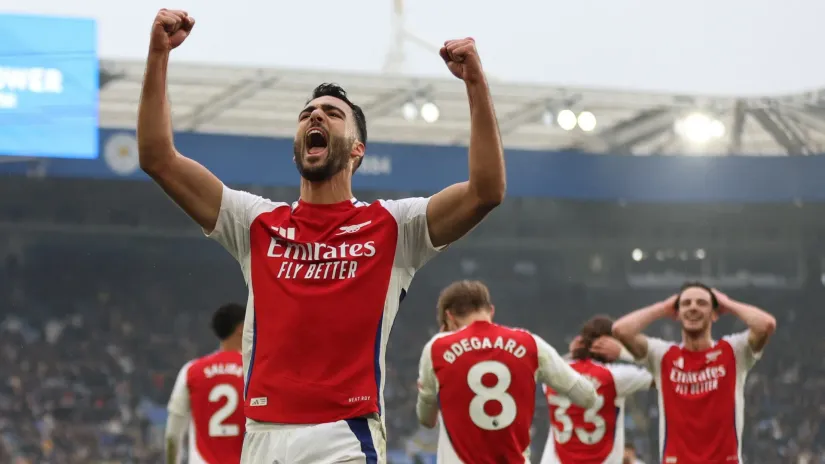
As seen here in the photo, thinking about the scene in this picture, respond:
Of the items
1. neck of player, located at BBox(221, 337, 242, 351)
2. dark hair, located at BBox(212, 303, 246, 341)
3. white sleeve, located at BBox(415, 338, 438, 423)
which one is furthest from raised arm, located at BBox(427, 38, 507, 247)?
neck of player, located at BBox(221, 337, 242, 351)

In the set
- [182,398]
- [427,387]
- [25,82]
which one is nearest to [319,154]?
[427,387]

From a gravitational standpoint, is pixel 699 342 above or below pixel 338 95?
below

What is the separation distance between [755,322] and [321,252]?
14.7 feet

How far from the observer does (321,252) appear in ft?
11.0

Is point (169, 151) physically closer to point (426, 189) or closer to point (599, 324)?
point (599, 324)

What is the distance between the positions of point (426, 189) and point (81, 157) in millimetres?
5952

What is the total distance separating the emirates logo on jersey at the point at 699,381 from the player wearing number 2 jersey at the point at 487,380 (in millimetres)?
1148

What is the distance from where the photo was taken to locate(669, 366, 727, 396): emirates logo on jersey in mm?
7230

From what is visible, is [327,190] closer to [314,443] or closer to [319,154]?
[319,154]

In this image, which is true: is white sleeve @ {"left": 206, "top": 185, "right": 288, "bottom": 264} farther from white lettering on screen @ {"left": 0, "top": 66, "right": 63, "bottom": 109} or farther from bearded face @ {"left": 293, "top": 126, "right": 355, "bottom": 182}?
white lettering on screen @ {"left": 0, "top": 66, "right": 63, "bottom": 109}

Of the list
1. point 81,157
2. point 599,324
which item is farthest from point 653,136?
point 599,324

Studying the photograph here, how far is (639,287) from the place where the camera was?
26.5 metres

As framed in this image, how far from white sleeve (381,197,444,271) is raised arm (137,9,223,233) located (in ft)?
1.88

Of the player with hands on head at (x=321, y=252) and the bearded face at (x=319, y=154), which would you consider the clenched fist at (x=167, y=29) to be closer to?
the player with hands on head at (x=321, y=252)
